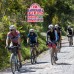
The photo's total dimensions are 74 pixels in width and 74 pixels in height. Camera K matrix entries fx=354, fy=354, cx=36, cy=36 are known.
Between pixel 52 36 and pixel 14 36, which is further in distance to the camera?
pixel 52 36

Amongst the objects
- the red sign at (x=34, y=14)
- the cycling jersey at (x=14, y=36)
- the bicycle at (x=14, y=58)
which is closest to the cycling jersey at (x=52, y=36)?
the cycling jersey at (x=14, y=36)

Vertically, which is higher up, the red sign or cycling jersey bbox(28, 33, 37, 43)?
the red sign

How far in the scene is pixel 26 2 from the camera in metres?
30.2

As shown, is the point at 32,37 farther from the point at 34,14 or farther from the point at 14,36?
the point at 34,14

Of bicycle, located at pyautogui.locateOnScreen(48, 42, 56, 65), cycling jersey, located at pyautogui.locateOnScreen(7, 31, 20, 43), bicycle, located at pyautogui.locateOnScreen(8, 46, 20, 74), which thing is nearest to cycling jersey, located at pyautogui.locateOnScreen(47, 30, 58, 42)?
bicycle, located at pyautogui.locateOnScreen(48, 42, 56, 65)

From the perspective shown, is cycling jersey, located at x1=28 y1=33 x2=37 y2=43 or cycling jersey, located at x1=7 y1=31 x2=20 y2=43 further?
cycling jersey, located at x1=28 y1=33 x2=37 y2=43

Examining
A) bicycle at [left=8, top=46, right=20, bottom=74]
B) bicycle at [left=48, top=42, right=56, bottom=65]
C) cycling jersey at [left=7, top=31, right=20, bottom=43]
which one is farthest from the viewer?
bicycle at [left=48, top=42, right=56, bottom=65]

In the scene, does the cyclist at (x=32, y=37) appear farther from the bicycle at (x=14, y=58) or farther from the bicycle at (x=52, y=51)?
the bicycle at (x=14, y=58)

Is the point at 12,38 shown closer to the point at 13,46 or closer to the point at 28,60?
the point at 13,46

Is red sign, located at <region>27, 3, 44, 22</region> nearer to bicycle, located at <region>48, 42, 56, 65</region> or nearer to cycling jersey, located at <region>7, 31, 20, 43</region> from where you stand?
bicycle, located at <region>48, 42, 56, 65</region>

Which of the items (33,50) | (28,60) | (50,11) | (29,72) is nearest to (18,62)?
(29,72)

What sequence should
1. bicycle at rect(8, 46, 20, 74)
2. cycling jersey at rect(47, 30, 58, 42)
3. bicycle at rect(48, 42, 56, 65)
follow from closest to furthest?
bicycle at rect(8, 46, 20, 74)
cycling jersey at rect(47, 30, 58, 42)
bicycle at rect(48, 42, 56, 65)

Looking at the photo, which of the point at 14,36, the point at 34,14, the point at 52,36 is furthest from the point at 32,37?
the point at 34,14

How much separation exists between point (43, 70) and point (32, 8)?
939 cm
